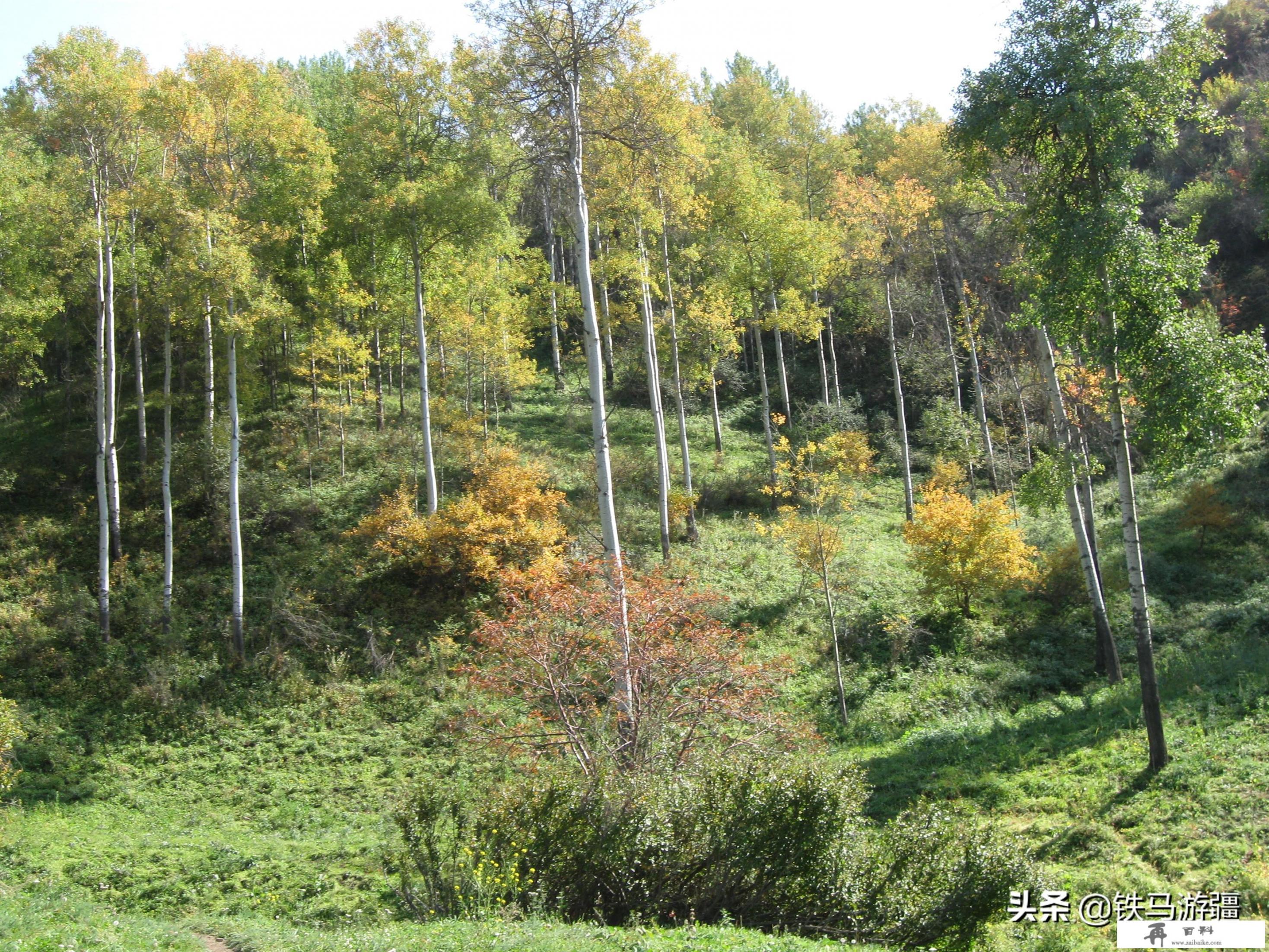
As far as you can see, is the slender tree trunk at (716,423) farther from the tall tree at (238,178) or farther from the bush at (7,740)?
the bush at (7,740)

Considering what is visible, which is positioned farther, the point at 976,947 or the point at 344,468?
the point at 344,468

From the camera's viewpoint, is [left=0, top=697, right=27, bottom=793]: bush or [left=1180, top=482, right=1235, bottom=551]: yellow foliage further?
[left=1180, top=482, right=1235, bottom=551]: yellow foliage

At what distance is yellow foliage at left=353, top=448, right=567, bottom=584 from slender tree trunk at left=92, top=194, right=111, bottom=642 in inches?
196

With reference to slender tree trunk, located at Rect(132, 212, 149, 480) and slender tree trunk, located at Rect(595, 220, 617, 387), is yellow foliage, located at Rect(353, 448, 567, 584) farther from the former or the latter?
slender tree trunk, located at Rect(595, 220, 617, 387)

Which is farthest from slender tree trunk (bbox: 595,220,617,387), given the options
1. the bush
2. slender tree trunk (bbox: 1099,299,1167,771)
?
the bush

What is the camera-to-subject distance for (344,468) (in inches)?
904

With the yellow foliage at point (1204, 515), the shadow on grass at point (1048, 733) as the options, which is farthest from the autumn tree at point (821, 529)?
the yellow foliage at point (1204, 515)

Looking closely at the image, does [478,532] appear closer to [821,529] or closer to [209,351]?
[209,351]

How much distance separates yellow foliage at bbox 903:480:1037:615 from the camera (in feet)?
56.8

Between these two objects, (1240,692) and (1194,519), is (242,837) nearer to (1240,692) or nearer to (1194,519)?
(1240,692)

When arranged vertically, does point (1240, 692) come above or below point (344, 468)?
below

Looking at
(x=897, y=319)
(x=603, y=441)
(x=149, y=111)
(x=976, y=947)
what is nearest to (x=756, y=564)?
(x=603, y=441)

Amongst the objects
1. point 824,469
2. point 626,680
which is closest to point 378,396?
point 824,469

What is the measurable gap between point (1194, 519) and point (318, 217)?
22370 millimetres
